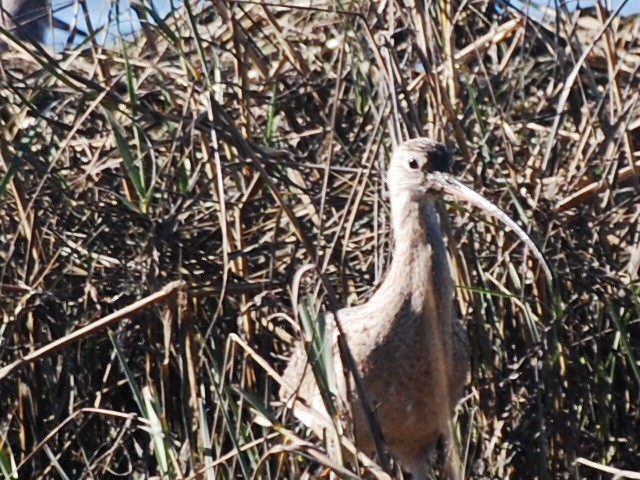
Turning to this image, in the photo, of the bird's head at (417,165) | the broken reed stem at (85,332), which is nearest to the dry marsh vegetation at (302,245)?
the bird's head at (417,165)

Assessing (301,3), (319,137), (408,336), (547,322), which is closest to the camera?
(408,336)

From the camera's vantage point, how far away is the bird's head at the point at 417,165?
4.38 m

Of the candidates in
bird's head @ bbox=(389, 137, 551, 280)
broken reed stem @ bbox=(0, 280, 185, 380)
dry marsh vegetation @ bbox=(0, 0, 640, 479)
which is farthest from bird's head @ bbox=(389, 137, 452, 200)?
broken reed stem @ bbox=(0, 280, 185, 380)

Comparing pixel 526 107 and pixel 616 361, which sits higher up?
pixel 526 107

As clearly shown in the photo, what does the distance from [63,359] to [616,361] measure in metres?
2.01

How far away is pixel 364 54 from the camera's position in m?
5.05

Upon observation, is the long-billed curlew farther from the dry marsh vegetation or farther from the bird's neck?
the dry marsh vegetation

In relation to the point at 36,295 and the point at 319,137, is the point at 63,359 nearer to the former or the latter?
the point at 36,295

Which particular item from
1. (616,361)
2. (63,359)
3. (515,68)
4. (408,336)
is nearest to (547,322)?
(616,361)

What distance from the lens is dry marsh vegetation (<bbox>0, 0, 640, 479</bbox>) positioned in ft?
15.7

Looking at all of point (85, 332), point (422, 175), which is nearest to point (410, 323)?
point (422, 175)

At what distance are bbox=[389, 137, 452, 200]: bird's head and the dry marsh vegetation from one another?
137 mm

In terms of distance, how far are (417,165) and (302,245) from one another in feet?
2.09

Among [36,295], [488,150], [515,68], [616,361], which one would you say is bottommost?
[616,361]
